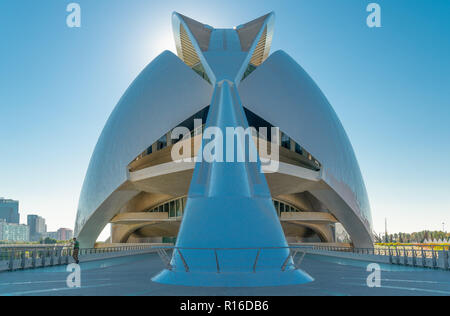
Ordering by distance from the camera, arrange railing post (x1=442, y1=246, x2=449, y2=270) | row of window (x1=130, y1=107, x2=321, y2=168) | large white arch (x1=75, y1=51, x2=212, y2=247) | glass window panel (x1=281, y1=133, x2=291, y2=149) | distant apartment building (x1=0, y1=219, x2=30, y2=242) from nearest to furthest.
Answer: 1. railing post (x1=442, y1=246, x2=449, y2=270)
2. large white arch (x1=75, y1=51, x2=212, y2=247)
3. row of window (x1=130, y1=107, x2=321, y2=168)
4. glass window panel (x1=281, y1=133, x2=291, y2=149)
5. distant apartment building (x1=0, y1=219, x2=30, y2=242)

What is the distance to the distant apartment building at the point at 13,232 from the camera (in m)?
64.8

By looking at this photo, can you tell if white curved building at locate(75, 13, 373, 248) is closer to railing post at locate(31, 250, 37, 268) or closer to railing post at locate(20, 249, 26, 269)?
railing post at locate(31, 250, 37, 268)

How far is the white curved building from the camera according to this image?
18469mm

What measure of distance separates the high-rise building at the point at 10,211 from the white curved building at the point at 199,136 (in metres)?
65.8

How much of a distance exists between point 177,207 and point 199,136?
8.08m

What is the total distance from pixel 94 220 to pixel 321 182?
11.6 m

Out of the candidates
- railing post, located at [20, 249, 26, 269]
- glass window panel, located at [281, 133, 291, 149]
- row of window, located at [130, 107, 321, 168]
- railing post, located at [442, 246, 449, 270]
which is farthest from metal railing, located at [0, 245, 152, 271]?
railing post, located at [442, 246, 449, 270]

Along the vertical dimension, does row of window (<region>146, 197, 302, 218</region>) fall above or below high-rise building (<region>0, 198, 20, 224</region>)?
above

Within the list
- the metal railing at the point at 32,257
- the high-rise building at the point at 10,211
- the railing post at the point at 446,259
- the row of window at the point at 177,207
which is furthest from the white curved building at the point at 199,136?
the high-rise building at the point at 10,211

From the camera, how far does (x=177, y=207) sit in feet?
87.9

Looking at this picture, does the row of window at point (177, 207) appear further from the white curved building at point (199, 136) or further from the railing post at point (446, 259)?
the railing post at point (446, 259)

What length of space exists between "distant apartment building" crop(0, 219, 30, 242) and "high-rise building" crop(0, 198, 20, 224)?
3337 mm
